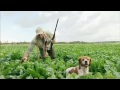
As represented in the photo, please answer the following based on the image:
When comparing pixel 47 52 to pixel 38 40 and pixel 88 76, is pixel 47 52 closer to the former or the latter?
pixel 38 40
